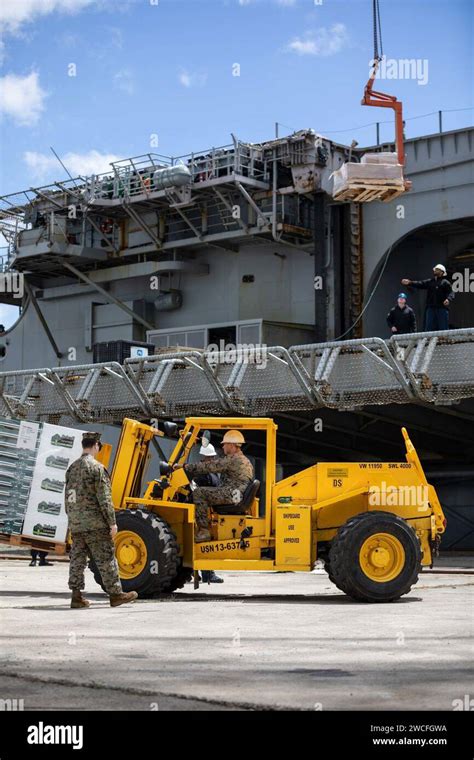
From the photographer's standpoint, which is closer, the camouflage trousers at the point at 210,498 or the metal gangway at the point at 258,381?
the camouflage trousers at the point at 210,498

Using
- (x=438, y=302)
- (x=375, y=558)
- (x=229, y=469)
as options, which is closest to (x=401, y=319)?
(x=438, y=302)

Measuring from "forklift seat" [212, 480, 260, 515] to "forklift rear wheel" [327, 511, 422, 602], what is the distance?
1156 mm

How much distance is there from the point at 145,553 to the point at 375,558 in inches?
106

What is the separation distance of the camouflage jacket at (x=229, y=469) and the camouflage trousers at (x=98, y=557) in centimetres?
201

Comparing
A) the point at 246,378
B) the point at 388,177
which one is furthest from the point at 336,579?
the point at 388,177

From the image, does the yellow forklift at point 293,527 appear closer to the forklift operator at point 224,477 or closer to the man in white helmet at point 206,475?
the forklift operator at point 224,477

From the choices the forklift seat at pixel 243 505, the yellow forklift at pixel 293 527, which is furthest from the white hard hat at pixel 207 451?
the forklift seat at pixel 243 505

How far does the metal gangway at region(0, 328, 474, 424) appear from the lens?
2139 cm

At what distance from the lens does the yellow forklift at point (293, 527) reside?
1255 centimetres

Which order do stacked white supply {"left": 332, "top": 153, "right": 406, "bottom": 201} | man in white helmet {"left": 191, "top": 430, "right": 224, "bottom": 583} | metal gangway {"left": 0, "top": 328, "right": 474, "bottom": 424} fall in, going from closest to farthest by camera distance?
man in white helmet {"left": 191, "top": 430, "right": 224, "bottom": 583} → metal gangway {"left": 0, "top": 328, "right": 474, "bottom": 424} → stacked white supply {"left": 332, "top": 153, "right": 406, "bottom": 201}

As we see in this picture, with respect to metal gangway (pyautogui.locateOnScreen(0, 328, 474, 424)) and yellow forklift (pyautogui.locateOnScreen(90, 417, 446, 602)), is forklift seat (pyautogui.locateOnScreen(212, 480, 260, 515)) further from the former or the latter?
metal gangway (pyautogui.locateOnScreen(0, 328, 474, 424))

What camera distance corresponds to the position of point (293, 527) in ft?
43.0

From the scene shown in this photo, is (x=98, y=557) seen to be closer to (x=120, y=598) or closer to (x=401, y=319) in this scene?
(x=120, y=598)

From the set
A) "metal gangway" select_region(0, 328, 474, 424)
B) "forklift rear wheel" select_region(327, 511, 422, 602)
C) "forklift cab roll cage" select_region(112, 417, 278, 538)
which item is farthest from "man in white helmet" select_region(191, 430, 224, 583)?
"metal gangway" select_region(0, 328, 474, 424)
